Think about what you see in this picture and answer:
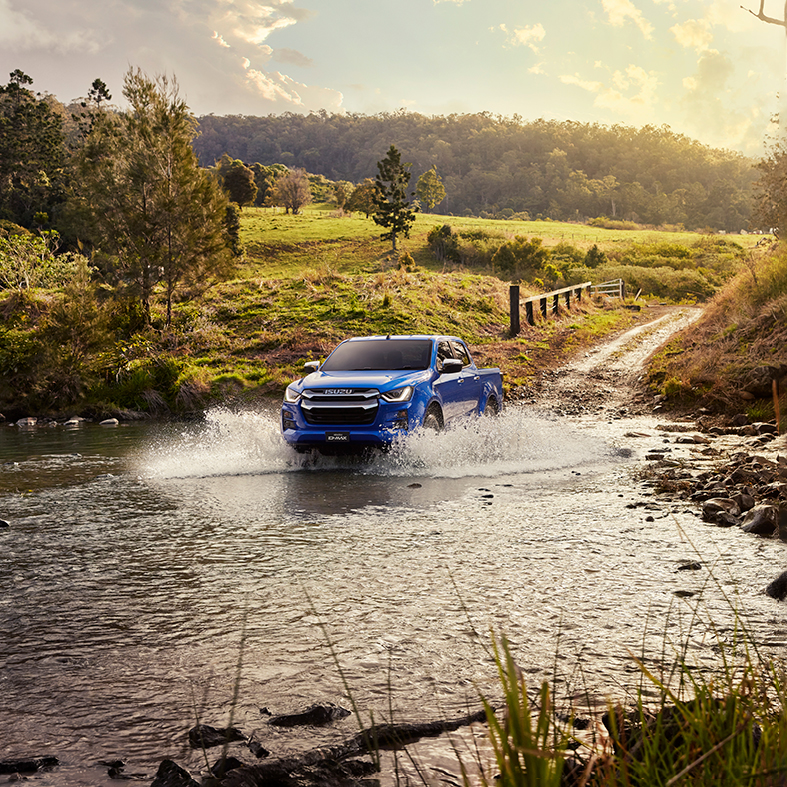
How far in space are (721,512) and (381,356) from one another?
585cm

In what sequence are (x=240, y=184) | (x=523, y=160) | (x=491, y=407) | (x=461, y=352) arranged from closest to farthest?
(x=461, y=352) → (x=491, y=407) → (x=240, y=184) → (x=523, y=160)

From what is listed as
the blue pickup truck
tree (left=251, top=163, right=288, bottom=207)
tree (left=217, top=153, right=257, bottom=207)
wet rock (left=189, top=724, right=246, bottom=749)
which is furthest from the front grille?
tree (left=251, top=163, right=288, bottom=207)

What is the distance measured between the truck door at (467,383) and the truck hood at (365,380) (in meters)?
1.12

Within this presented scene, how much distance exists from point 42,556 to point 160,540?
97 cm

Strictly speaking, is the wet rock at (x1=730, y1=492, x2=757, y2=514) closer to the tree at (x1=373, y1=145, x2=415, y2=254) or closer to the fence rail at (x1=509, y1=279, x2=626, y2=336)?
the fence rail at (x1=509, y1=279, x2=626, y2=336)

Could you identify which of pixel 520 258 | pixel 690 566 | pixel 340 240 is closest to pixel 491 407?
pixel 690 566

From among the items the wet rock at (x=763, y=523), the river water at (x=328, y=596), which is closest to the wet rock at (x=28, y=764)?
the river water at (x=328, y=596)

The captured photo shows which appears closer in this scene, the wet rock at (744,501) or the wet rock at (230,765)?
the wet rock at (230,765)

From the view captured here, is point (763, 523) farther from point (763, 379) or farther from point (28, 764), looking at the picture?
point (763, 379)

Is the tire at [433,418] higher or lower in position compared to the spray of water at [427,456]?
higher

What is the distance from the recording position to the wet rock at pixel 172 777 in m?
2.81

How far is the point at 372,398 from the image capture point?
→ 1015 centimetres

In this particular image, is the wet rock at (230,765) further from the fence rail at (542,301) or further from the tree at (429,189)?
the tree at (429,189)

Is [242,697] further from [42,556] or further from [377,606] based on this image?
[42,556]
